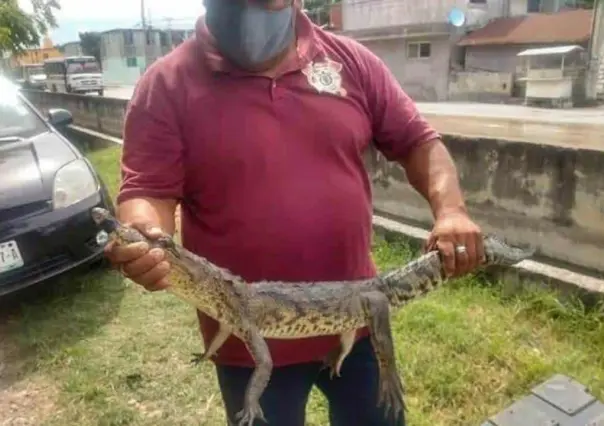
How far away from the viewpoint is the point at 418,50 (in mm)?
25188

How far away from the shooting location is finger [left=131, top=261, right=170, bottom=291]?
1.43 meters

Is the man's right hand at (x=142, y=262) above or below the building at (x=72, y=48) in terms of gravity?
below

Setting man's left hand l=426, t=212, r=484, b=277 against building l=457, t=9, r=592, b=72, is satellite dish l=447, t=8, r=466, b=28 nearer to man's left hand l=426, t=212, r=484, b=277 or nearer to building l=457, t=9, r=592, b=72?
building l=457, t=9, r=592, b=72

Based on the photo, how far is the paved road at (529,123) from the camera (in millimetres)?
10829

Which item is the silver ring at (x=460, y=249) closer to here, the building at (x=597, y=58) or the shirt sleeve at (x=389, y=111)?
the shirt sleeve at (x=389, y=111)

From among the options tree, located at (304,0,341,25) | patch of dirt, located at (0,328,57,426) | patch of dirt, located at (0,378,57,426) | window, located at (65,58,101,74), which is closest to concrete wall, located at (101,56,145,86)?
tree, located at (304,0,341,25)

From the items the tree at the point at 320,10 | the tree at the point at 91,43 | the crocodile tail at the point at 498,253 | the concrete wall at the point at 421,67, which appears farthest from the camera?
the tree at the point at 91,43

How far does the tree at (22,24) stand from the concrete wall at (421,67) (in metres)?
15.9

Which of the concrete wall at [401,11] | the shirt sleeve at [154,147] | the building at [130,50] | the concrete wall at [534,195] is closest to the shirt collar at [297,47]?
the shirt sleeve at [154,147]

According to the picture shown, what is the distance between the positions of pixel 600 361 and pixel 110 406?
103 inches

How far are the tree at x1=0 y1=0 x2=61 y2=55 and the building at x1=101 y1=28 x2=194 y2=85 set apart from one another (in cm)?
3547

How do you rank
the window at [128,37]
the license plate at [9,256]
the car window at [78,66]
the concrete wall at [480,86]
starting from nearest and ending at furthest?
the license plate at [9,256], the concrete wall at [480,86], the car window at [78,66], the window at [128,37]

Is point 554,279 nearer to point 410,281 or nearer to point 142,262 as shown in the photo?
point 410,281

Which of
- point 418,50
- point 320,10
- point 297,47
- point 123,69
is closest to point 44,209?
point 297,47
